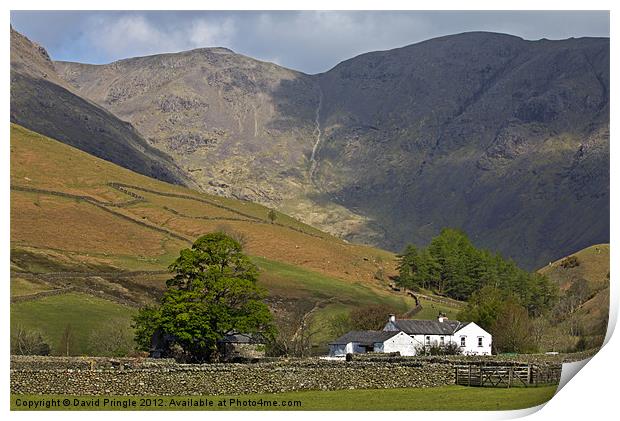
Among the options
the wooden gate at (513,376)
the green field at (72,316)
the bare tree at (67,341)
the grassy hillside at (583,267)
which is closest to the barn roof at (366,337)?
the green field at (72,316)

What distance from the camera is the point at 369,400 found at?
35938 mm

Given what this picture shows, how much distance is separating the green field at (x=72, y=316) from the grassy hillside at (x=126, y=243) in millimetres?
193

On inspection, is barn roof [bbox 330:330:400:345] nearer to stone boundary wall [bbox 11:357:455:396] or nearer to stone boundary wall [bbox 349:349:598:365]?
stone boundary wall [bbox 349:349:598:365]

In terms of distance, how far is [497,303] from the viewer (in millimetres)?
88438

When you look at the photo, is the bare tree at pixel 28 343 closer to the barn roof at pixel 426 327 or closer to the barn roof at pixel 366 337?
the barn roof at pixel 366 337

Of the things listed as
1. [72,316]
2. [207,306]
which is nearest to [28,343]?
[72,316]

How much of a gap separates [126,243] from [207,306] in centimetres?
7363

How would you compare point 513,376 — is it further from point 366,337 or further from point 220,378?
point 366,337

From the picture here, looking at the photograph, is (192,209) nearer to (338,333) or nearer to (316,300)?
(316,300)

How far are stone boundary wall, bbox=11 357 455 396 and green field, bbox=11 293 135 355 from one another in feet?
109

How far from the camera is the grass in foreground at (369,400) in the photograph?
3347cm

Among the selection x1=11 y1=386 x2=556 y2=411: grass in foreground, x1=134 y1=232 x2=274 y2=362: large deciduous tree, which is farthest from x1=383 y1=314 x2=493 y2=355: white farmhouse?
x1=11 y1=386 x2=556 y2=411: grass in foreground
